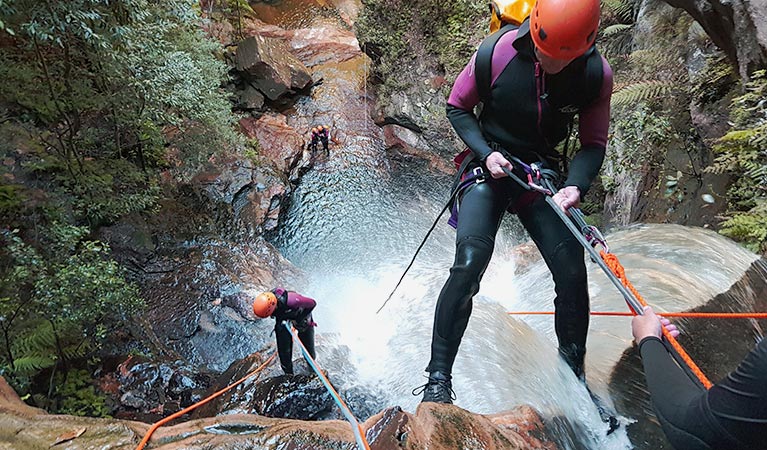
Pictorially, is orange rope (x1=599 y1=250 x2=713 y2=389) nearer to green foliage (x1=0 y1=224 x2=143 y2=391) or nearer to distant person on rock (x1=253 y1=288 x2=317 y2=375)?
distant person on rock (x1=253 y1=288 x2=317 y2=375)

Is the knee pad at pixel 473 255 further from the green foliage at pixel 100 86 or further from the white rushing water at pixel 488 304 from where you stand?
the green foliage at pixel 100 86

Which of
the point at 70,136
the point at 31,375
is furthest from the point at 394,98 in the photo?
the point at 31,375

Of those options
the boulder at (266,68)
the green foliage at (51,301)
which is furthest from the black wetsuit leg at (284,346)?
the boulder at (266,68)

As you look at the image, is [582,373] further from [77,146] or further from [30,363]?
[77,146]

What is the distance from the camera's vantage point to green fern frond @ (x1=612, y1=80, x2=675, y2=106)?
5.34 metres

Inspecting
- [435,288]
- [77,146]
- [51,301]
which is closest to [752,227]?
[435,288]

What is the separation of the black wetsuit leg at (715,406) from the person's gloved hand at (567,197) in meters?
0.93

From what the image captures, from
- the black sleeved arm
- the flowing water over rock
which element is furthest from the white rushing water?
the black sleeved arm

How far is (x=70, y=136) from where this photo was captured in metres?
5.44

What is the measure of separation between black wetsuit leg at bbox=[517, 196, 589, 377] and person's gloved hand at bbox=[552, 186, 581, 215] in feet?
0.58

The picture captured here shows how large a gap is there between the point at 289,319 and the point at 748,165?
175 inches

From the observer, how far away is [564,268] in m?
2.13

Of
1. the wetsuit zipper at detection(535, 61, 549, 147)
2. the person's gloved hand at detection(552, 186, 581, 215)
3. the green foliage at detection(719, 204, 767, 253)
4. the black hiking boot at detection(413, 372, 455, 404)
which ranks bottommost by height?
the black hiking boot at detection(413, 372, 455, 404)

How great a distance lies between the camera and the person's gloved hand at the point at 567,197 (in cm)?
196
